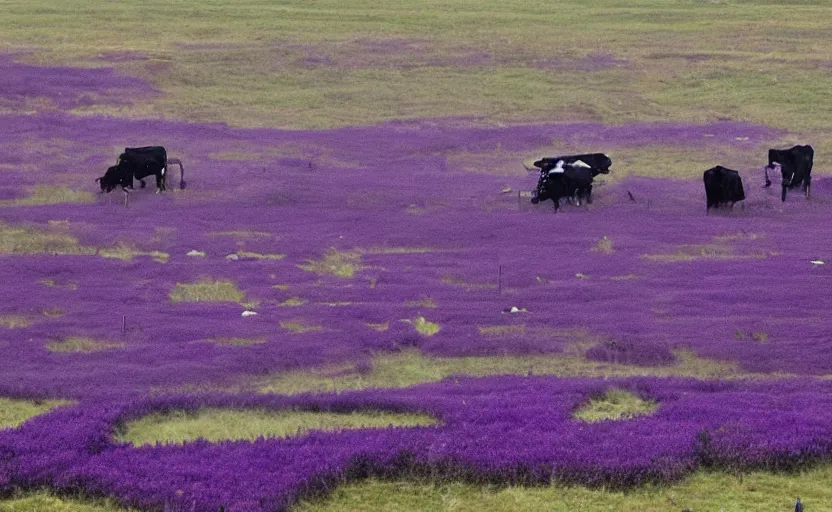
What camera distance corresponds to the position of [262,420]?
51.8 ft

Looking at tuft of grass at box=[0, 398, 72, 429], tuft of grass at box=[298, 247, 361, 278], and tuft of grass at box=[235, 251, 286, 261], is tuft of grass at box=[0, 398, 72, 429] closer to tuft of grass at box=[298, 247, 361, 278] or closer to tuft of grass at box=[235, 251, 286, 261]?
tuft of grass at box=[298, 247, 361, 278]

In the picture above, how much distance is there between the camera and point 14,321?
20.7m

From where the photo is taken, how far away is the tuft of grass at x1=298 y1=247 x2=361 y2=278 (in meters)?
25.2

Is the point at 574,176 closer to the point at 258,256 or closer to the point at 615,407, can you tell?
the point at 258,256

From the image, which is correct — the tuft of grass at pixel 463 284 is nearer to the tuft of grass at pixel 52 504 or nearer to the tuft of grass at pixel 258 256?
the tuft of grass at pixel 258 256

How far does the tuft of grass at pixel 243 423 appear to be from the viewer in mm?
15053

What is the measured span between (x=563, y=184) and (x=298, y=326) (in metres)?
14.6

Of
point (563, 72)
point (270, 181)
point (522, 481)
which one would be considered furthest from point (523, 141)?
point (522, 481)

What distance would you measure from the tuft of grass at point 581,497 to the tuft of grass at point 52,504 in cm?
208

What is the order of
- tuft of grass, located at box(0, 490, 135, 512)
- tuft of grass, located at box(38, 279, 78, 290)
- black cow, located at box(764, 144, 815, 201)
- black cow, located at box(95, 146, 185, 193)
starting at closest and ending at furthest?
tuft of grass, located at box(0, 490, 135, 512)
tuft of grass, located at box(38, 279, 78, 290)
black cow, located at box(95, 146, 185, 193)
black cow, located at box(764, 144, 815, 201)

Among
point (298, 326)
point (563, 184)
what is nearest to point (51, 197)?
point (563, 184)

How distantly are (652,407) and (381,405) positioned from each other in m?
3.80

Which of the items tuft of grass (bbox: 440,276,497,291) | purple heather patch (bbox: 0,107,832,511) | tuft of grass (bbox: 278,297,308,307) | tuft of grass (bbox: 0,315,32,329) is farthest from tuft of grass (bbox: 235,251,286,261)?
tuft of grass (bbox: 0,315,32,329)

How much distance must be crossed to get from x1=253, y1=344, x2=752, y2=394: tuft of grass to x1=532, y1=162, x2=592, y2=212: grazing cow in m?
14.2
